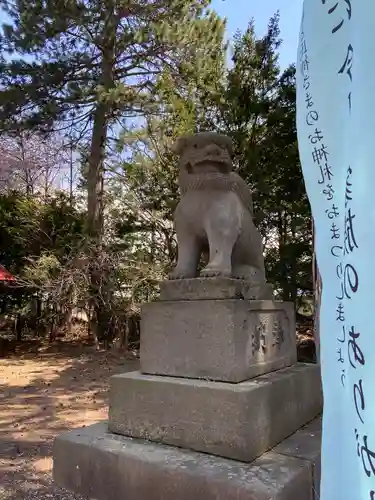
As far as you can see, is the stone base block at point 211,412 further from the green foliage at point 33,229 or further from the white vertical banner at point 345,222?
the green foliage at point 33,229

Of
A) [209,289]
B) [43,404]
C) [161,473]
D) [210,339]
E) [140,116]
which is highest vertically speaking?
[140,116]

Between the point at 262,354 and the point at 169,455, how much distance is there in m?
0.79

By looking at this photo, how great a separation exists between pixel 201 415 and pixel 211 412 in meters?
0.07

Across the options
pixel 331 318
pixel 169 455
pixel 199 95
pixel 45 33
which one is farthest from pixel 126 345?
pixel 331 318

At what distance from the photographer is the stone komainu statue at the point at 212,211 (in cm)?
260

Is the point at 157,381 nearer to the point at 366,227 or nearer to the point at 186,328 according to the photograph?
the point at 186,328

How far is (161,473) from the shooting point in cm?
210

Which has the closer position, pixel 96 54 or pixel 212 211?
pixel 212 211

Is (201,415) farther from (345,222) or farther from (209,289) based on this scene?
(345,222)

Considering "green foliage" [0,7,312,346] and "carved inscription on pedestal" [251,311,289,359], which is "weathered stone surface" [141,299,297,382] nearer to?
"carved inscription on pedestal" [251,311,289,359]

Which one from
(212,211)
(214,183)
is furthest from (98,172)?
(212,211)

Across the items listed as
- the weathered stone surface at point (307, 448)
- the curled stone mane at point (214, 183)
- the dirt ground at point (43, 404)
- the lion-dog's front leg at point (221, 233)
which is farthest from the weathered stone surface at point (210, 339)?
the dirt ground at point (43, 404)

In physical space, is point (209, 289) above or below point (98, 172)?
below

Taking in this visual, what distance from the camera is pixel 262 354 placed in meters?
2.60
